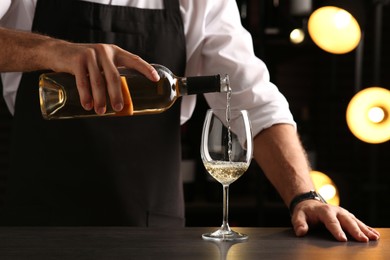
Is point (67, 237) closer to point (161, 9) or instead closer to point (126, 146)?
point (126, 146)

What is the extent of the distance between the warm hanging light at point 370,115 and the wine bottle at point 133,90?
1.52m

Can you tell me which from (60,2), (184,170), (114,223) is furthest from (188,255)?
(184,170)

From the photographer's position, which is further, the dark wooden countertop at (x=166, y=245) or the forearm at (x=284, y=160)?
the forearm at (x=284, y=160)

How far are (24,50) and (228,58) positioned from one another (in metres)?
0.65

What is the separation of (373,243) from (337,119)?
2357 millimetres

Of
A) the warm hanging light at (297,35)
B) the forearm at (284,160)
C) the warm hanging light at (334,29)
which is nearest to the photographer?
the forearm at (284,160)

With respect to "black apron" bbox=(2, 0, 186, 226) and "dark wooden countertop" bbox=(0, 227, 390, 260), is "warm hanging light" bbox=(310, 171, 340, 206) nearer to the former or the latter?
"black apron" bbox=(2, 0, 186, 226)

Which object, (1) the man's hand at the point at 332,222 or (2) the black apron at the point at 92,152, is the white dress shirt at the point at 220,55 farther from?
(1) the man's hand at the point at 332,222

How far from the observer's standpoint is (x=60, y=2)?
1800 millimetres

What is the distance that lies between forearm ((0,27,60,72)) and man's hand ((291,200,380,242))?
0.55 m

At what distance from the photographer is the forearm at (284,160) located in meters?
1.64

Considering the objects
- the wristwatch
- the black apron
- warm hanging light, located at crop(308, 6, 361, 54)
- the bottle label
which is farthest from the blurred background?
the bottle label

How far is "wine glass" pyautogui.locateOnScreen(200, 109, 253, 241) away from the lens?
1298 millimetres

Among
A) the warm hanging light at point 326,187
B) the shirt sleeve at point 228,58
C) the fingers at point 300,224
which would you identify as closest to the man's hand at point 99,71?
the fingers at point 300,224
